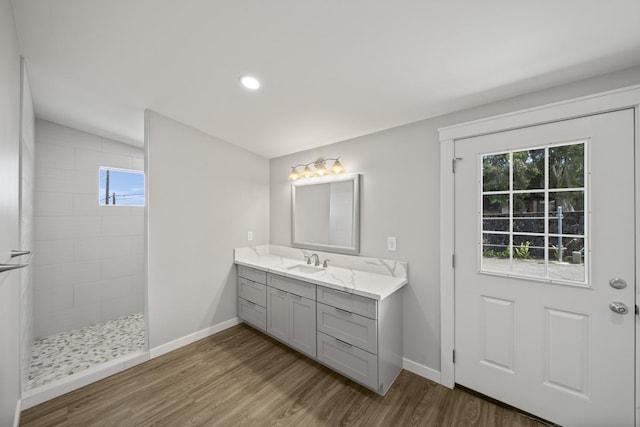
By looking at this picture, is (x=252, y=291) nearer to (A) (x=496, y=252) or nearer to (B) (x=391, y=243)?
(B) (x=391, y=243)

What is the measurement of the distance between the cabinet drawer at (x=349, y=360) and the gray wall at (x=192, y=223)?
146 centimetres

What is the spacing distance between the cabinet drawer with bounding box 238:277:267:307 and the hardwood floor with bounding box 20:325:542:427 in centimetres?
61

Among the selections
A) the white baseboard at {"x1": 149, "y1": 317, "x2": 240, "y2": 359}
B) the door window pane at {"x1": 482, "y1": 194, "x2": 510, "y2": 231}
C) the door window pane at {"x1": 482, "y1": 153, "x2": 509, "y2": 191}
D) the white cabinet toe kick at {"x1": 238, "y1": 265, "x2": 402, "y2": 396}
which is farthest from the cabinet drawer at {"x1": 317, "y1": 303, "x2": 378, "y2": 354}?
the white baseboard at {"x1": 149, "y1": 317, "x2": 240, "y2": 359}

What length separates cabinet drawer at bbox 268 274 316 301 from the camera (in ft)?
7.38

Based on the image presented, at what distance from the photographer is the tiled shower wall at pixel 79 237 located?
265cm

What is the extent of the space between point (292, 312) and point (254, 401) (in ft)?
2.45

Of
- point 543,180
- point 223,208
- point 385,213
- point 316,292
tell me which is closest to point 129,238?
point 223,208

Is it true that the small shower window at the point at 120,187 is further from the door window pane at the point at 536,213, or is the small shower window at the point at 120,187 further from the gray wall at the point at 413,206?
the door window pane at the point at 536,213

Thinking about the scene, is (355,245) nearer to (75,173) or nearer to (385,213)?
(385,213)

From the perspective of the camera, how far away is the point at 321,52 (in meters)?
1.53

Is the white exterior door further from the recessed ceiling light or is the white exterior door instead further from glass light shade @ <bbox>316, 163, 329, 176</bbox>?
the recessed ceiling light

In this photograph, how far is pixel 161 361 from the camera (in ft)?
7.71

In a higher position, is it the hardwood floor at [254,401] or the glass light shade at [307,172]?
the glass light shade at [307,172]

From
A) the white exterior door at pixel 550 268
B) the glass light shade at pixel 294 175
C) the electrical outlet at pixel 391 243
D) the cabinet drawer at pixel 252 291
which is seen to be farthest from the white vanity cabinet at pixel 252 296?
the white exterior door at pixel 550 268
